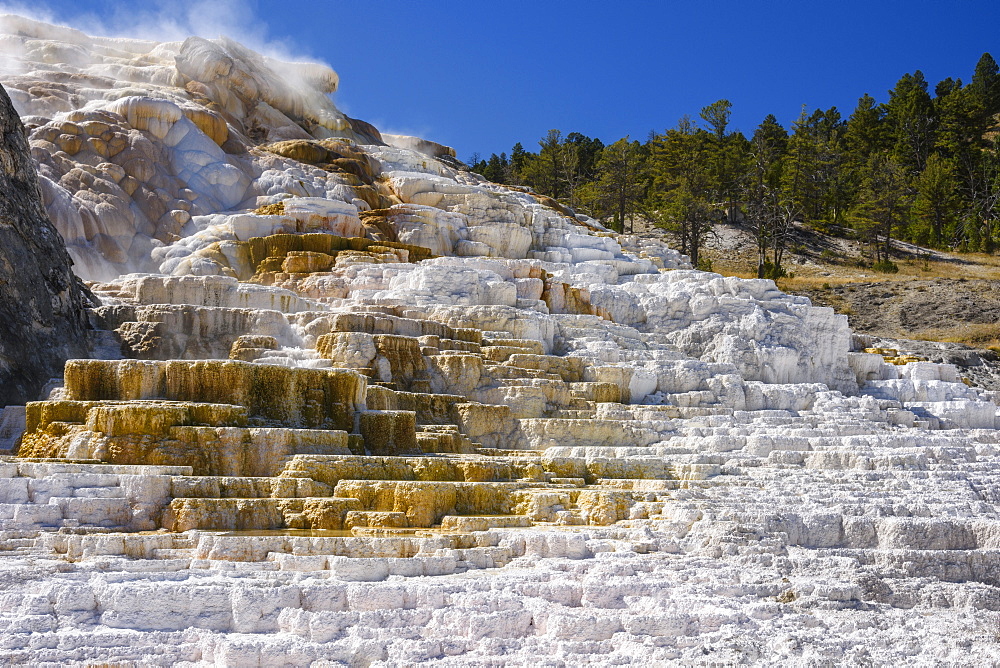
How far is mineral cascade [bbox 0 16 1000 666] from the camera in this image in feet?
20.7

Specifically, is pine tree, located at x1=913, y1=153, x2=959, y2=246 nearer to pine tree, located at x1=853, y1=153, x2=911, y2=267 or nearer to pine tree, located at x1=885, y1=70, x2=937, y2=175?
pine tree, located at x1=853, y1=153, x2=911, y2=267

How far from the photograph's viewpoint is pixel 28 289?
1265 cm

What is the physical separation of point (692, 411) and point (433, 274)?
6040 millimetres

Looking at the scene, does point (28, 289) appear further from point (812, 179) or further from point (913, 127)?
point (913, 127)

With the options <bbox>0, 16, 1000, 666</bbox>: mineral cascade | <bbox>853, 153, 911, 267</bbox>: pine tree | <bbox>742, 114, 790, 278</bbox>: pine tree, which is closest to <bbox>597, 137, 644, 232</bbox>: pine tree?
<bbox>742, 114, 790, 278</bbox>: pine tree

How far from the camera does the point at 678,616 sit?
21.7ft

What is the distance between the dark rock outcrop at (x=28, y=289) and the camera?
39.1ft

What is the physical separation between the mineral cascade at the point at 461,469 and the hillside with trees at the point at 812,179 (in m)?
14.0

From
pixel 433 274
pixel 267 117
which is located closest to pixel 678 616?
pixel 433 274

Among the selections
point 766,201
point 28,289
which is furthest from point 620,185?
point 28,289

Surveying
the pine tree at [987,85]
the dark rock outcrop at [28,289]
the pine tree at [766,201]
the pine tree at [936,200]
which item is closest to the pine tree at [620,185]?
the pine tree at [766,201]

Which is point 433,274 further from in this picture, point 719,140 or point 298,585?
point 719,140

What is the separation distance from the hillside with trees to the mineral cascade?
14009 millimetres

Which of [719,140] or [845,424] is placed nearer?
[845,424]
